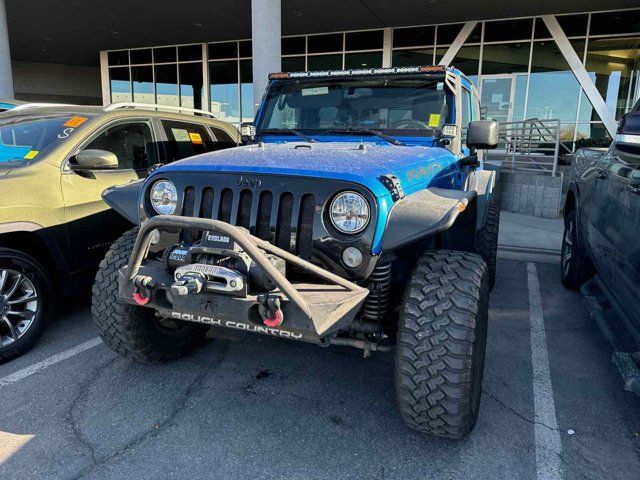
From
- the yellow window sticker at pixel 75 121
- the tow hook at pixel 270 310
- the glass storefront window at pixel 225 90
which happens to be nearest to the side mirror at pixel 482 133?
the tow hook at pixel 270 310

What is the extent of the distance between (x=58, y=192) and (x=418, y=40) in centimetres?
1348

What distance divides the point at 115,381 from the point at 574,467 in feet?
9.01

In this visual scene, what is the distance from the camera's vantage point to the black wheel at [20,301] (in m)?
3.36

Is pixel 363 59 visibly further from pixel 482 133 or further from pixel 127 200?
pixel 127 200

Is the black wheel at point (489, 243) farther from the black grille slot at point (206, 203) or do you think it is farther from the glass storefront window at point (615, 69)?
the glass storefront window at point (615, 69)

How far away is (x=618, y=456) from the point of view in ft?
8.25

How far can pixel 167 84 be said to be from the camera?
18797 mm

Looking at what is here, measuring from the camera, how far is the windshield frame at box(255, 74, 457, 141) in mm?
3697

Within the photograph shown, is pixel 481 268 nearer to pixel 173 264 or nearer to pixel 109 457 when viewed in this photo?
pixel 173 264

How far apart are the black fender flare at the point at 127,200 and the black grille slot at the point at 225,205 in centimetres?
62

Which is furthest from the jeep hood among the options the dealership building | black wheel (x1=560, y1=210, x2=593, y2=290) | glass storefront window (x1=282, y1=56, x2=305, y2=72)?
glass storefront window (x1=282, y1=56, x2=305, y2=72)

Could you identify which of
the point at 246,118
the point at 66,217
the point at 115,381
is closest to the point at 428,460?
the point at 115,381

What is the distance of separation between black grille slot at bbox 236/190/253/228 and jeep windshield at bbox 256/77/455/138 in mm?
1437

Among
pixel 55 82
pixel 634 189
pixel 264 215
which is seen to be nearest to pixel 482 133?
pixel 634 189
